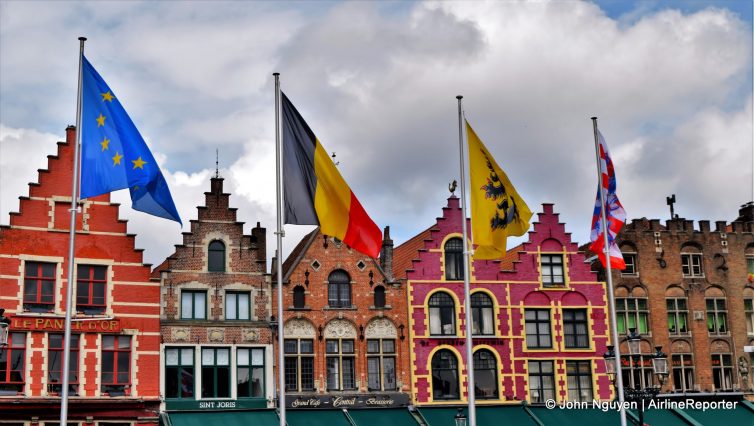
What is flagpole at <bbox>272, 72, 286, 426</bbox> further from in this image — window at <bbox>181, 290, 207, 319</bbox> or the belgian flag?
window at <bbox>181, 290, 207, 319</bbox>

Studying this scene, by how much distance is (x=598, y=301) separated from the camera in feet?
144

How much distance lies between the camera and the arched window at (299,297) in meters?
40.4

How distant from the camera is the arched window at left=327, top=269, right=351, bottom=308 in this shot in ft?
134

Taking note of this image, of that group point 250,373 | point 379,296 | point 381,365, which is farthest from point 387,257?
point 250,373

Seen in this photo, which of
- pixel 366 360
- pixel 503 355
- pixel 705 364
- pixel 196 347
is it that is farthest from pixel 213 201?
pixel 705 364

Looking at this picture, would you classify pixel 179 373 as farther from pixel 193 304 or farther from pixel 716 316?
pixel 716 316

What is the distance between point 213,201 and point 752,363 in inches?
948

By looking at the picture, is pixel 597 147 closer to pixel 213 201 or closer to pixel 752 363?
pixel 213 201

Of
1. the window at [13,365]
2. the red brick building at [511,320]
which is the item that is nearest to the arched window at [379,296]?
the red brick building at [511,320]

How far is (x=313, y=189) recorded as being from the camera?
2594 centimetres

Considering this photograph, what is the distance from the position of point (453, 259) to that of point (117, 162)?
792 inches

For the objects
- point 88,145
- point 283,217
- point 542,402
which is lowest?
point 542,402

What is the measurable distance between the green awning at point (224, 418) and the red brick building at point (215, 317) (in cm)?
26

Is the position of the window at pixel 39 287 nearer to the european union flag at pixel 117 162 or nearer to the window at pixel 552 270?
the european union flag at pixel 117 162
